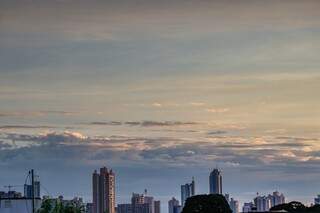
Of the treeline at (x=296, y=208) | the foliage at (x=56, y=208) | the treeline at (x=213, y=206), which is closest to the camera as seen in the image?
the foliage at (x=56, y=208)

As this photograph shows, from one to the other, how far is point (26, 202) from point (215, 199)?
22.9 metres

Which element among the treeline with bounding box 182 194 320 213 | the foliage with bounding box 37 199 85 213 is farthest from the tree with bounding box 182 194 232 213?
the foliage with bounding box 37 199 85 213

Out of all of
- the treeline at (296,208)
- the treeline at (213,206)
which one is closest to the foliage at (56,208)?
A: the treeline at (213,206)

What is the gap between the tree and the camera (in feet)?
383

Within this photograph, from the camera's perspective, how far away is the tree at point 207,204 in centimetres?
11682

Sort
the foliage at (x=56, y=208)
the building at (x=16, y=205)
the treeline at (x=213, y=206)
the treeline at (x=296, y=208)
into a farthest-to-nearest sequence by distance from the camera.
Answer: the treeline at (x=296, y=208) < the treeline at (x=213, y=206) < the building at (x=16, y=205) < the foliage at (x=56, y=208)

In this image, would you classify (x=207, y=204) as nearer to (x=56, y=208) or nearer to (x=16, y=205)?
(x=16, y=205)

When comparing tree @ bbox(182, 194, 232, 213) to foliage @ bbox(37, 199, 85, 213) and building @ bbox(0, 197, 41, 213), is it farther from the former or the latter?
building @ bbox(0, 197, 41, 213)

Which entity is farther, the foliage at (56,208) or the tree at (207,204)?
the tree at (207,204)

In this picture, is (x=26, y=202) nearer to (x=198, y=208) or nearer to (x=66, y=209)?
(x=66, y=209)

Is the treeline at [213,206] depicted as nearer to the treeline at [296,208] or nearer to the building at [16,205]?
the treeline at [296,208]

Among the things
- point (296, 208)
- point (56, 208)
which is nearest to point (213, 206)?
point (296, 208)

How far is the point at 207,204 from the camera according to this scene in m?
118

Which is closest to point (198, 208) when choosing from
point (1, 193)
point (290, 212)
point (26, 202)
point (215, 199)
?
point (215, 199)
